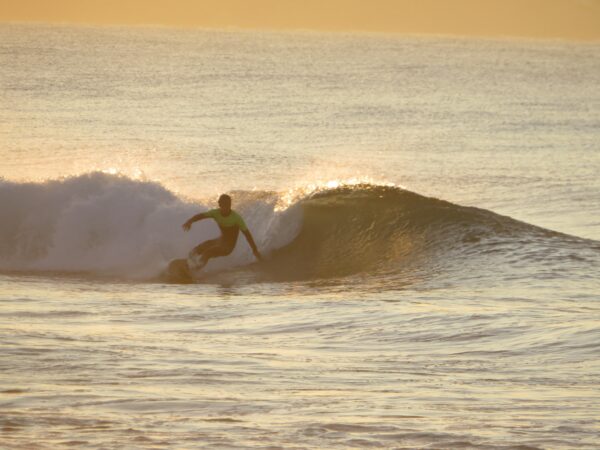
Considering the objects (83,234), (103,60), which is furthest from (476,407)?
(103,60)

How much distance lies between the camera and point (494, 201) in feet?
94.9

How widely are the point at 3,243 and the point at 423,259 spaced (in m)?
7.36

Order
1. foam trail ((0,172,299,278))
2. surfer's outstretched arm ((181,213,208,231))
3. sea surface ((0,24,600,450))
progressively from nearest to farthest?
sea surface ((0,24,600,450)) → surfer's outstretched arm ((181,213,208,231)) → foam trail ((0,172,299,278))

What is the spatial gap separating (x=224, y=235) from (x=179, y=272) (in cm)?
101

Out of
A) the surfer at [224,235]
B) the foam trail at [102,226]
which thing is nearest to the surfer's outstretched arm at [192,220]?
the surfer at [224,235]

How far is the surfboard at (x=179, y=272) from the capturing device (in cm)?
1797

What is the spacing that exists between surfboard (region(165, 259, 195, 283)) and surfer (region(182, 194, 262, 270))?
296 mm

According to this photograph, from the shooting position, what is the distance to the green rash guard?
18406mm

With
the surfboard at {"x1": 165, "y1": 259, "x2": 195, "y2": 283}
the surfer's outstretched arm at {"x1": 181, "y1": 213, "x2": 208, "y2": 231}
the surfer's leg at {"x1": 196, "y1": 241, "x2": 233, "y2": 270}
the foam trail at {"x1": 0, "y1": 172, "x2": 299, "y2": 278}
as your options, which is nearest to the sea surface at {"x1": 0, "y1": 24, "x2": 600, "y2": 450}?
the foam trail at {"x1": 0, "y1": 172, "x2": 299, "y2": 278}

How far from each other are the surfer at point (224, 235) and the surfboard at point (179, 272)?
0.30m

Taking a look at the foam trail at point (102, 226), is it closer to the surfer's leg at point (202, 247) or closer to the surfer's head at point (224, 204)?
the surfer's leg at point (202, 247)

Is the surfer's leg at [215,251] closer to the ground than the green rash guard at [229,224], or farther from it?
closer to the ground

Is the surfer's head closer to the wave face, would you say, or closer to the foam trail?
the wave face

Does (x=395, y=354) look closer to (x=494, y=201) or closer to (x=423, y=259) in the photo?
(x=423, y=259)
